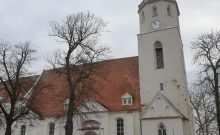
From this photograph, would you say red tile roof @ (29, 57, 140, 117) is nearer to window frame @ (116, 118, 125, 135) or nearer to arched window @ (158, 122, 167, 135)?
window frame @ (116, 118, 125, 135)

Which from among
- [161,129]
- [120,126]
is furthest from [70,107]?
[161,129]

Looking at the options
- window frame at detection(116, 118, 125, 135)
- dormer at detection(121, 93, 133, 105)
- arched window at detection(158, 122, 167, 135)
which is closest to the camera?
arched window at detection(158, 122, 167, 135)

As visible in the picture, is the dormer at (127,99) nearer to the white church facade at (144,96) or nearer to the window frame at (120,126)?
the white church facade at (144,96)

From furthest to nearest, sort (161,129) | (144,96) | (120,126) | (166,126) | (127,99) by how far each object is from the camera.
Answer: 1. (127,99)
2. (144,96)
3. (120,126)
4. (161,129)
5. (166,126)

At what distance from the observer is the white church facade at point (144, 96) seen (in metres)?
31.1

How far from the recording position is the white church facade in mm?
31094

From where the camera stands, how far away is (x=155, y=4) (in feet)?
117

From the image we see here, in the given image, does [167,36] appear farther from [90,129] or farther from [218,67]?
[90,129]

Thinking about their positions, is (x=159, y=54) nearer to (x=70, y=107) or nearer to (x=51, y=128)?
(x=70, y=107)

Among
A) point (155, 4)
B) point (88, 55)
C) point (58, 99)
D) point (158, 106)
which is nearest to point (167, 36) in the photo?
point (155, 4)

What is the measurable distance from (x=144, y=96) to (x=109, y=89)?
4.84 metres

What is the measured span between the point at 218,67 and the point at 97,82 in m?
16.8

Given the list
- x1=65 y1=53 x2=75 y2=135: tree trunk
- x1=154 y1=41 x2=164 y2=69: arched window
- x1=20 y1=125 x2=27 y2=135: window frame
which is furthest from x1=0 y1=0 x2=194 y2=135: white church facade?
x1=65 y1=53 x2=75 y2=135: tree trunk

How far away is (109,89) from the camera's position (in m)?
36.0
